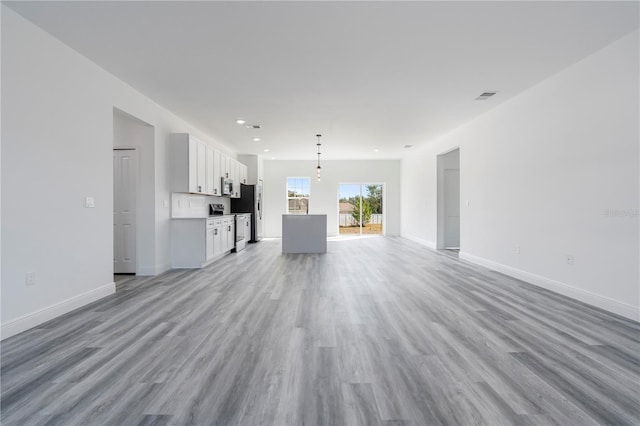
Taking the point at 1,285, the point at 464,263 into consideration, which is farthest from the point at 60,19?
the point at 464,263

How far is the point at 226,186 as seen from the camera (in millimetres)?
7426

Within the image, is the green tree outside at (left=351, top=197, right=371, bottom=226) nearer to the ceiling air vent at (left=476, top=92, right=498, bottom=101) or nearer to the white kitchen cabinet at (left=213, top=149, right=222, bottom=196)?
the white kitchen cabinet at (left=213, top=149, right=222, bottom=196)

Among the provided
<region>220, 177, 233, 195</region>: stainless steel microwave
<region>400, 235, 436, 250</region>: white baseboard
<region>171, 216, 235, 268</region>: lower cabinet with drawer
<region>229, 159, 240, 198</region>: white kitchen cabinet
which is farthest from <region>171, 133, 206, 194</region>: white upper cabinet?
<region>400, 235, 436, 250</region>: white baseboard

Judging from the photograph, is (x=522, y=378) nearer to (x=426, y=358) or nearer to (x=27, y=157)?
(x=426, y=358)

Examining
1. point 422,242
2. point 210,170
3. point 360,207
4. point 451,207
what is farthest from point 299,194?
point 451,207

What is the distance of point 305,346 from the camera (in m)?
2.36

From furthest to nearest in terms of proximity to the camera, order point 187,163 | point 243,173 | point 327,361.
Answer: point 243,173 < point 187,163 < point 327,361

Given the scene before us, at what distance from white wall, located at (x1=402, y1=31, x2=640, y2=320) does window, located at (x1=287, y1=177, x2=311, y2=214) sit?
6.35 m

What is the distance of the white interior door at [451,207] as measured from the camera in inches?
305

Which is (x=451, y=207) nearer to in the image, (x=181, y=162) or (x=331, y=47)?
(x=331, y=47)

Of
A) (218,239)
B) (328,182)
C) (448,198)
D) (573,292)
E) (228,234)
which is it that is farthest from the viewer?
(328,182)

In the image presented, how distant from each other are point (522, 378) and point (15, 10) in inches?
194

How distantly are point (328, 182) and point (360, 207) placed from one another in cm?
156

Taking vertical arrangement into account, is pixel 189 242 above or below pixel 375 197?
below
